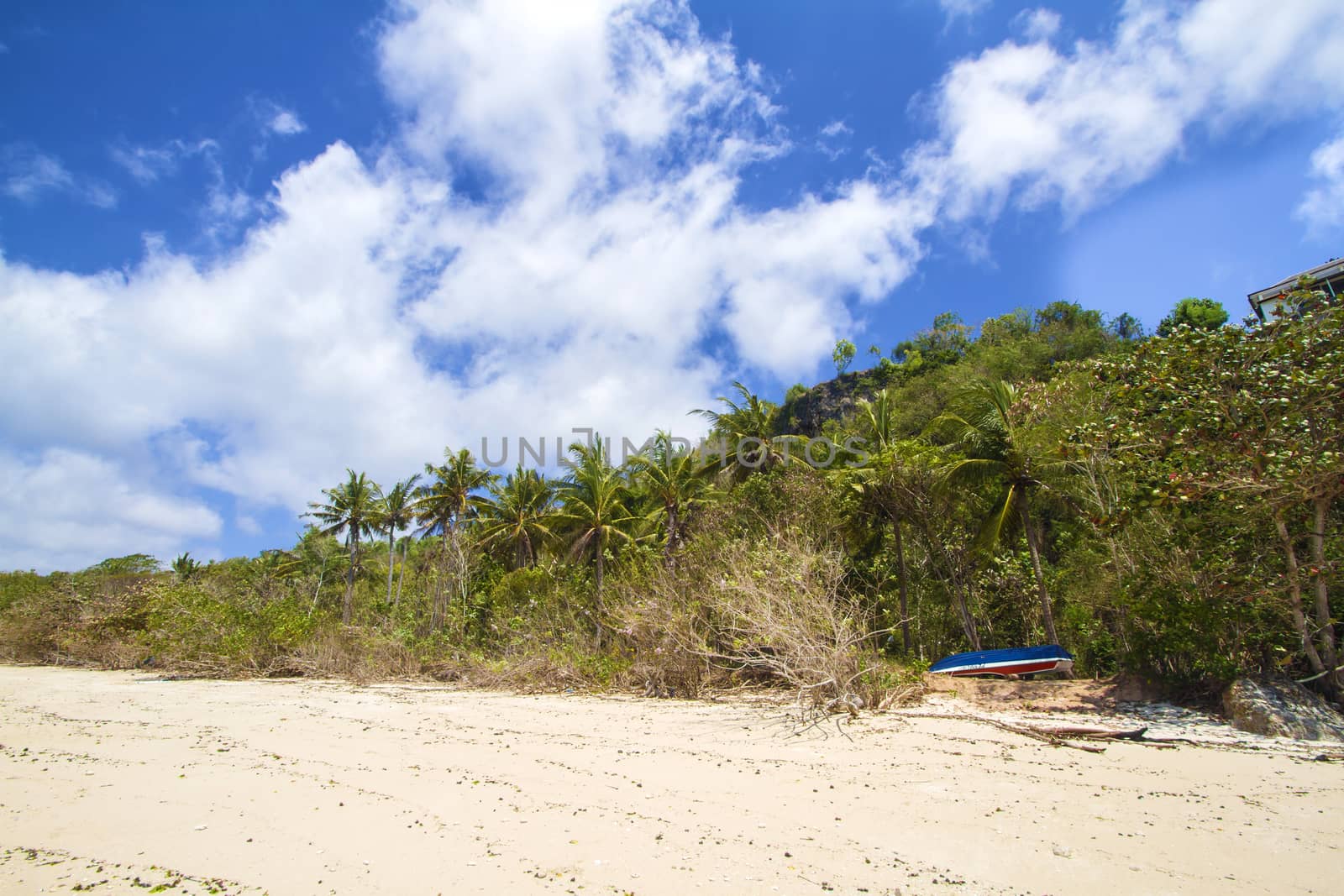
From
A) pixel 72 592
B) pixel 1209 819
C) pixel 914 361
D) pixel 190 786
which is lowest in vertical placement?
pixel 1209 819

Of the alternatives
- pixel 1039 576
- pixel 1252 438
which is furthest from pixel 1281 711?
pixel 1039 576

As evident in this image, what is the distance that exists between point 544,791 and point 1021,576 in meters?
18.8

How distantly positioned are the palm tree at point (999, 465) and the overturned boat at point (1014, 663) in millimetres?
3420

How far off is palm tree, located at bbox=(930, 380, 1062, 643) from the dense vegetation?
7cm

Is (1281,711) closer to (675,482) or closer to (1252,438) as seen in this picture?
(1252,438)

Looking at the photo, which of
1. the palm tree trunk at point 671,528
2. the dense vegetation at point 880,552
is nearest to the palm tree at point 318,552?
the dense vegetation at point 880,552

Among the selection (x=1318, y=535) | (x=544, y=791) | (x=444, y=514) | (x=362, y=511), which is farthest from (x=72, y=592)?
(x=1318, y=535)

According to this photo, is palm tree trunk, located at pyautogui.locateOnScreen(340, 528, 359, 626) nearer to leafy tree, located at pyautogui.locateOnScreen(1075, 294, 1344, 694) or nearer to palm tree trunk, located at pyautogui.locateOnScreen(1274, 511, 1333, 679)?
leafy tree, located at pyautogui.locateOnScreen(1075, 294, 1344, 694)

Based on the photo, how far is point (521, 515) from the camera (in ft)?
94.2

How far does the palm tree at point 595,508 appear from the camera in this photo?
24.9 metres

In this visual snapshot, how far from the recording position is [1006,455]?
641 inches

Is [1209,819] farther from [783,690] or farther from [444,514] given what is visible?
[444,514]

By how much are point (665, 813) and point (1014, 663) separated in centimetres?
1047

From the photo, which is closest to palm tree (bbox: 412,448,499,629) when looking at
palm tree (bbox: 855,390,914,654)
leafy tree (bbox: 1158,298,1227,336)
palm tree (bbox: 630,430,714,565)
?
palm tree (bbox: 630,430,714,565)
